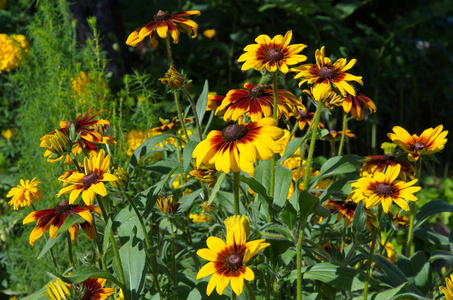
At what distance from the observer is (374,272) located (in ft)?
4.41

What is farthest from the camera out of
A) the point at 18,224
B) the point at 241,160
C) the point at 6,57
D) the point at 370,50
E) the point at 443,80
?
the point at 443,80

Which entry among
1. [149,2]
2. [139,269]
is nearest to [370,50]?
[149,2]

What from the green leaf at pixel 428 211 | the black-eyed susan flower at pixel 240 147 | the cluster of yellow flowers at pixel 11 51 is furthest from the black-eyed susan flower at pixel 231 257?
the cluster of yellow flowers at pixel 11 51

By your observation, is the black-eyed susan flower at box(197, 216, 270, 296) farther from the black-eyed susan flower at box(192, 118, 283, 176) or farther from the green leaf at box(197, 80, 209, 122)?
the green leaf at box(197, 80, 209, 122)

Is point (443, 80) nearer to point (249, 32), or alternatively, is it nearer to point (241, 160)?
point (249, 32)

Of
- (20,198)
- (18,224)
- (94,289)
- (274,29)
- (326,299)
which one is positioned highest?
(274,29)

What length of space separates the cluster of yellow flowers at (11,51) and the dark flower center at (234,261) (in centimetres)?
200

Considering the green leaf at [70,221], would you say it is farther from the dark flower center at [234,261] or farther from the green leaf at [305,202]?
the green leaf at [305,202]

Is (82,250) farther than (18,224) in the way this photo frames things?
No

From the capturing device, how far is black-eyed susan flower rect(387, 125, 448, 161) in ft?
3.91

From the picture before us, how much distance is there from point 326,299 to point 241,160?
0.54 metres

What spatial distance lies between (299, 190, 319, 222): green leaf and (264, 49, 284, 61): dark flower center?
284 millimetres

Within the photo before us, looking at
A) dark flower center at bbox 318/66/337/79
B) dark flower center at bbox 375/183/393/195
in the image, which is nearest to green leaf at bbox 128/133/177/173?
dark flower center at bbox 318/66/337/79

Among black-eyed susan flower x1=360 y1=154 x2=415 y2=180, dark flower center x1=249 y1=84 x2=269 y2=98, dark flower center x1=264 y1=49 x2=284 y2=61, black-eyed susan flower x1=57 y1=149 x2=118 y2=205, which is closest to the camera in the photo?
black-eyed susan flower x1=57 y1=149 x2=118 y2=205
